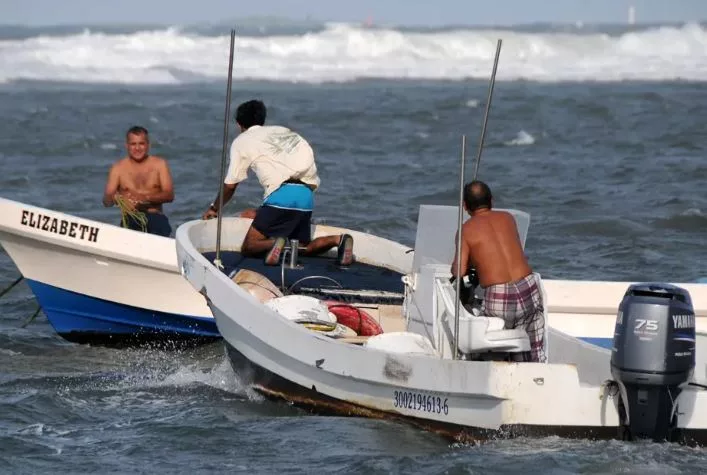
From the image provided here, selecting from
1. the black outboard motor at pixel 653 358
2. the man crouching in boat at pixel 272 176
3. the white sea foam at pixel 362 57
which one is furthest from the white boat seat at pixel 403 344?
the white sea foam at pixel 362 57

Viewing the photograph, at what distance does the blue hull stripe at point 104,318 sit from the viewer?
11.3m

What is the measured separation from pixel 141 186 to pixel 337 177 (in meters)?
8.63

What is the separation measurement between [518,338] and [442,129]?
63.7 ft

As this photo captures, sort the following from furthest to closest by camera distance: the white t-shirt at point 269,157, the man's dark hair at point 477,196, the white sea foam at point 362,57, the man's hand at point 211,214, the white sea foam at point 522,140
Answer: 1. the white sea foam at point 362,57
2. the white sea foam at point 522,140
3. the man's hand at point 211,214
4. the white t-shirt at point 269,157
5. the man's dark hair at point 477,196

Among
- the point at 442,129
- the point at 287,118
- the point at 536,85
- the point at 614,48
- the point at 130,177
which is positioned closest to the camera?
the point at 130,177

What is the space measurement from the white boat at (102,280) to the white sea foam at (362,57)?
1276 inches

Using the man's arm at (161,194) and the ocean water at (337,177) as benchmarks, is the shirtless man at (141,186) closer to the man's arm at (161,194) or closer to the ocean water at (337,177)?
the man's arm at (161,194)

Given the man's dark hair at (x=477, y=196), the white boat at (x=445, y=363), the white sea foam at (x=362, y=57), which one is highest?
the white sea foam at (x=362, y=57)

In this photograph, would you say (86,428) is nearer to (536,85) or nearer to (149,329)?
(149,329)

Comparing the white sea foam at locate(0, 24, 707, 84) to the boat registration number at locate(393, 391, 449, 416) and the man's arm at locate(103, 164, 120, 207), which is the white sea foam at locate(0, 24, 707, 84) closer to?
the man's arm at locate(103, 164, 120, 207)

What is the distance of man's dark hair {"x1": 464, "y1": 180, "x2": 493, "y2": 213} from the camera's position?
8.14m

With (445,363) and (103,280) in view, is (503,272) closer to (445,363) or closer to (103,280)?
(445,363)

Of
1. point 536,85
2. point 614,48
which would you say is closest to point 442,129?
point 536,85

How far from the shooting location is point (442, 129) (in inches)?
1066
